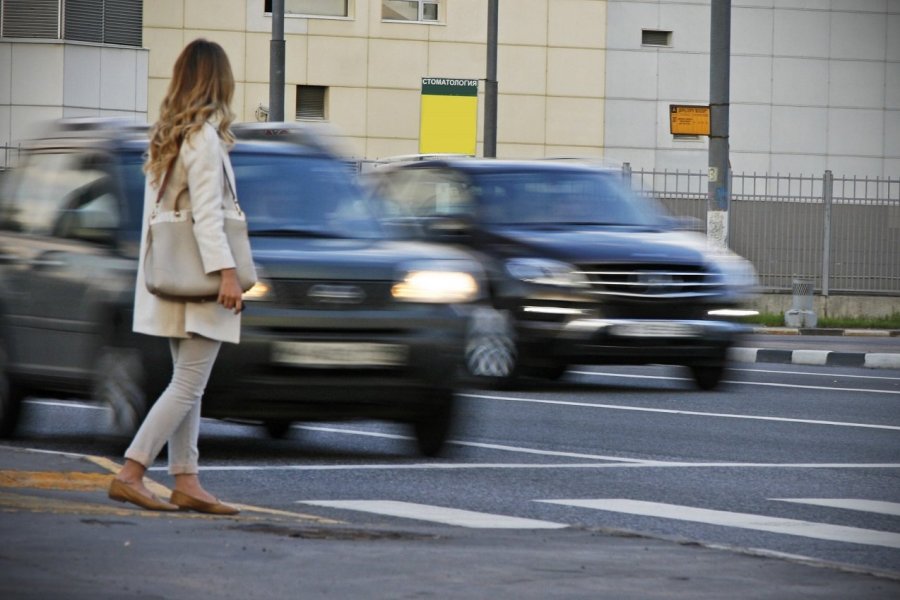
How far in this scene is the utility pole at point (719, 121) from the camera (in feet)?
79.5

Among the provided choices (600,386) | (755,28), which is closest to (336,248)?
(600,386)

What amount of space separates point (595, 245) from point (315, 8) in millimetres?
30977

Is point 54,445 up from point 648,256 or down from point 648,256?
down

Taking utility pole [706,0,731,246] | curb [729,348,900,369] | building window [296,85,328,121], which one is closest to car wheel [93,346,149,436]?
curb [729,348,900,369]

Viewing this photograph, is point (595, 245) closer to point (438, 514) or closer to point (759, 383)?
point (759, 383)

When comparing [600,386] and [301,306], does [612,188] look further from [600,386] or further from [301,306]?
[301,306]

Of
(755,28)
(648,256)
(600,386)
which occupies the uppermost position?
(755,28)

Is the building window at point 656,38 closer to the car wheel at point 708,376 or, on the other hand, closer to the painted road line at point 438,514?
the car wheel at point 708,376

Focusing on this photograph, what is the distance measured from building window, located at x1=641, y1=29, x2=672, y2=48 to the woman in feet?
133

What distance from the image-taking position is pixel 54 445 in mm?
11219

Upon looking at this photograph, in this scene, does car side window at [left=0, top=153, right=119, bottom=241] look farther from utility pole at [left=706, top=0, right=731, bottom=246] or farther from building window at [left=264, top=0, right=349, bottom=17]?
building window at [left=264, top=0, right=349, bottom=17]

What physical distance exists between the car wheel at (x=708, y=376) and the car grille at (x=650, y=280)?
89 cm

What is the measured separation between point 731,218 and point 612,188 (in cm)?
1634

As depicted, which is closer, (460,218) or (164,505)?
(164,505)
